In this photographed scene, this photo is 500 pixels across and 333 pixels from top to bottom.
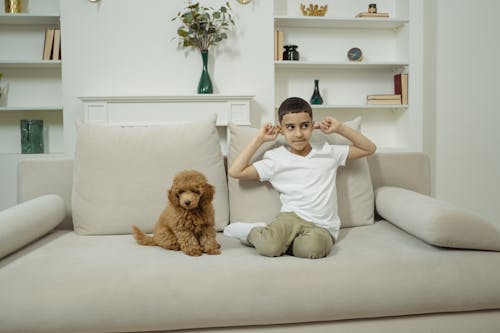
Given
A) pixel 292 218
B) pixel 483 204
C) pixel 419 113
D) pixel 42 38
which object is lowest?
pixel 483 204

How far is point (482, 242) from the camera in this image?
1.47 m

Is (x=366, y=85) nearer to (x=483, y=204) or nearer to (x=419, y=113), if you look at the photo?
(x=419, y=113)

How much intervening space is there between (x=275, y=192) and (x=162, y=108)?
2220mm

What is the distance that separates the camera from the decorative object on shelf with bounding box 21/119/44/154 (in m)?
3.88

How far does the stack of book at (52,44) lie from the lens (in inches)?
149

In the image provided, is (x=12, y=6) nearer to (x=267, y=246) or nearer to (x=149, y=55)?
(x=149, y=55)

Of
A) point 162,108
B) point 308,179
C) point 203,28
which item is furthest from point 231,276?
point 203,28

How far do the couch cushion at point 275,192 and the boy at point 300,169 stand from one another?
66 mm

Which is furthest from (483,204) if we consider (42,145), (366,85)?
(42,145)

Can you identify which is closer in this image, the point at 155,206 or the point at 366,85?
the point at 155,206

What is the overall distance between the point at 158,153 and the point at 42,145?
2.59 meters

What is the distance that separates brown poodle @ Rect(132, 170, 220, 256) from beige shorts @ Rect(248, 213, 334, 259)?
0.52 ft

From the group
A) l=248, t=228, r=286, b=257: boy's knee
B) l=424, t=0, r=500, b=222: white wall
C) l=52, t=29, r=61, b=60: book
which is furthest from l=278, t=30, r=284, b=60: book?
l=248, t=228, r=286, b=257: boy's knee

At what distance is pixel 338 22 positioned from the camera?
4.06m
